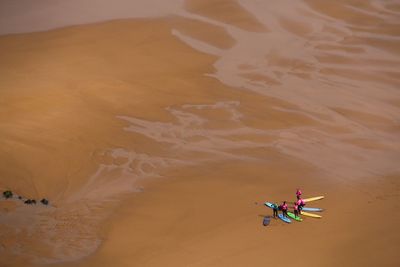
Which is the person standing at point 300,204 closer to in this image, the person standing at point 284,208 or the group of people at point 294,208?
the group of people at point 294,208

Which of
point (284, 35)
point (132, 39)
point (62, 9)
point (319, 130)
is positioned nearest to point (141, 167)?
point (319, 130)

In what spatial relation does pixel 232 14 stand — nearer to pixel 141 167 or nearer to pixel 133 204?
pixel 141 167

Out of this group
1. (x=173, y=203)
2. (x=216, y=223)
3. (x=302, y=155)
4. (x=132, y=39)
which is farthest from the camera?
(x=132, y=39)

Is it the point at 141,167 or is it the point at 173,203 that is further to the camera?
the point at 141,167

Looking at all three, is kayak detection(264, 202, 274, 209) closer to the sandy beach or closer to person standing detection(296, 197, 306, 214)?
the sandy beach

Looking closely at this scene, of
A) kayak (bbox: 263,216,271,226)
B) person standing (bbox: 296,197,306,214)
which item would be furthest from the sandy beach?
person standing (bbox: 296,197,306,214)

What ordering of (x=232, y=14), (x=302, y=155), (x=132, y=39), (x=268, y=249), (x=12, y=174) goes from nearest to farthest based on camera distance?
(x=268, y=249) < (x=12, y=174) < (x=302, y=155) < (x=132, y=39) < (x=232, y=14)

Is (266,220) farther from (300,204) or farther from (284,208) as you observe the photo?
(300,204)

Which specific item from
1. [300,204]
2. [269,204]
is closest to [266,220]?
[269,204]
